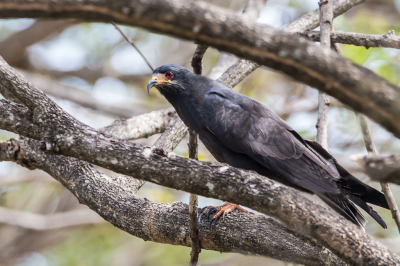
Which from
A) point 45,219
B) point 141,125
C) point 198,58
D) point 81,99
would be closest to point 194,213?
point 198,58

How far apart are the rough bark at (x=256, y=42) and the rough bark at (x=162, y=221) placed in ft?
5.55

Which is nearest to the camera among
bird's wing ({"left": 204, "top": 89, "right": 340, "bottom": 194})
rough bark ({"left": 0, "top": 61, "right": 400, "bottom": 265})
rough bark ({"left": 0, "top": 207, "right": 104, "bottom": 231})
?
rough bark ({"left": 0, "top": 61, "right": 400, "bottom": 265})

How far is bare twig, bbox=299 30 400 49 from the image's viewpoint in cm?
454

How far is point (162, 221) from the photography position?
12.7 feet

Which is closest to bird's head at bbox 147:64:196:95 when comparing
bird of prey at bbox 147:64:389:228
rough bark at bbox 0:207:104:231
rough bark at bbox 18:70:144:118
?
bird of prey at bbox 147:64:389:228

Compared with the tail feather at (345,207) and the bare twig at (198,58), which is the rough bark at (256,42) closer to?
the bare twig at (198,58)

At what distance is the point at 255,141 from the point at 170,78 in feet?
4.32

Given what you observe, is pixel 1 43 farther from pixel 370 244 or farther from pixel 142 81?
pixel 370 244

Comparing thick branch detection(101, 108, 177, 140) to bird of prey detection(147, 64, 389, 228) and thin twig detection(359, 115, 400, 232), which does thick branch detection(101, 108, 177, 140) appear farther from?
thin twig detection(359, 115, 400, 232)

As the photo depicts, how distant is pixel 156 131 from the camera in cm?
595

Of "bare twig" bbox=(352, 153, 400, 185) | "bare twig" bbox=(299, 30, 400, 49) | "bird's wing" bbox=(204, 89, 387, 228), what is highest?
"bare twig" bbox=(299, 30, 400, 49)

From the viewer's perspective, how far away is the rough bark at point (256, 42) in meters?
1.83

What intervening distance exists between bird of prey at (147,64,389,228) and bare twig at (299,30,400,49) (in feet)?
4.65

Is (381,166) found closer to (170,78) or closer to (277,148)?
(277,148)
